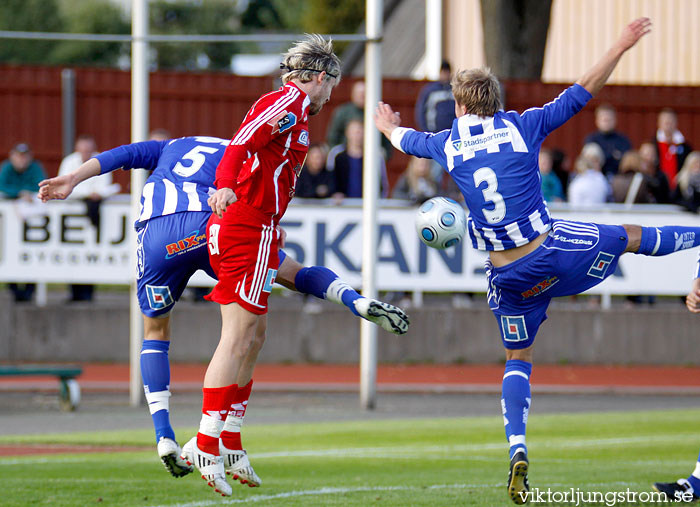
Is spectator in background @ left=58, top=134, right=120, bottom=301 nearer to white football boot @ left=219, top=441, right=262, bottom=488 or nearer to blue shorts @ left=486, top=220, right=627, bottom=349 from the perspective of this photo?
white football boot @ left=219, top=441, right=262, bottom=488

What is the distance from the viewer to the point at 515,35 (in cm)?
2058

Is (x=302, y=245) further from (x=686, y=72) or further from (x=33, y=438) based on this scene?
(x=686, y=72)

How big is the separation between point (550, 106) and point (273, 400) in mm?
7172

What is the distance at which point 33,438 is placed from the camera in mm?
10273

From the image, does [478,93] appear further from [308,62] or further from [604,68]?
[308,62]

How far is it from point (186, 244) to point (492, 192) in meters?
1.88

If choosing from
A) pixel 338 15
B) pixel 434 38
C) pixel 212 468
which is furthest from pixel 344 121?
pixel 338 15

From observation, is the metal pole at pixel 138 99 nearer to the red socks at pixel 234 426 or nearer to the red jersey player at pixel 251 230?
the red socks at pixel 234 426

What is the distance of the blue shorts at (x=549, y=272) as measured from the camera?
21.6 feet

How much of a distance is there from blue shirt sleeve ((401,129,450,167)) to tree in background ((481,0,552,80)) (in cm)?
1408

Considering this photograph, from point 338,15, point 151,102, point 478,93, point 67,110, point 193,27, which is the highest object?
point 193,27

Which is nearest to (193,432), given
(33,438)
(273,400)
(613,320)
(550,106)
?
(33,438)

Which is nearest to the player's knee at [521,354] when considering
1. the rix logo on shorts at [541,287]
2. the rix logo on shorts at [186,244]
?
the rix logo on shorts at [541,287]

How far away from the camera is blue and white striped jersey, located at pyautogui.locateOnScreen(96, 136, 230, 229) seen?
6.94 meters
